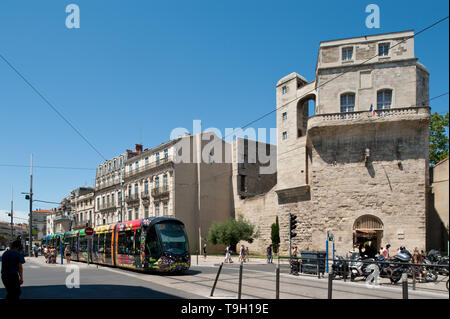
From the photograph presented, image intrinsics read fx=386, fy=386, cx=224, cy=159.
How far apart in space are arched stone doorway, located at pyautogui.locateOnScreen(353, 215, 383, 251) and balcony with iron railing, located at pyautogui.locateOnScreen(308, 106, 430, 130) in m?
6.99

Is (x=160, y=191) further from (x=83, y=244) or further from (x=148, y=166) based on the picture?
(x=83, y=244)

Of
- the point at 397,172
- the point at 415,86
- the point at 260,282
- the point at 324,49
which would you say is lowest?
the point at 260,282

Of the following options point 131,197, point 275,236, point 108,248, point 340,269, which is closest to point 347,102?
point 275,236

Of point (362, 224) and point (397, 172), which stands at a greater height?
point (397, 172)

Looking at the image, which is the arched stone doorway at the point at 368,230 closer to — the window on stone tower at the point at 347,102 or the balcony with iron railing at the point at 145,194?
the window on stone tower at the point at 347,102

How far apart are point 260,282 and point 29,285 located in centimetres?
840

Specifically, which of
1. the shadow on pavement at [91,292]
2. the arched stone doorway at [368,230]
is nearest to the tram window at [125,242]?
the shadow on pavement at [91,292]

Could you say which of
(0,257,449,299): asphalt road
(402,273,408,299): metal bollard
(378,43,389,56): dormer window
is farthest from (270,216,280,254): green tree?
(402,273,408,299): metal bollard

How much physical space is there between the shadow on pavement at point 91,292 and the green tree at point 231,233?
83.3 ft

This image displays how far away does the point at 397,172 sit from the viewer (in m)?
27.3

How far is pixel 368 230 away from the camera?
27516 millimetres

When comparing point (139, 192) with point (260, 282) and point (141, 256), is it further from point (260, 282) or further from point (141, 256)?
point (260, 282)
